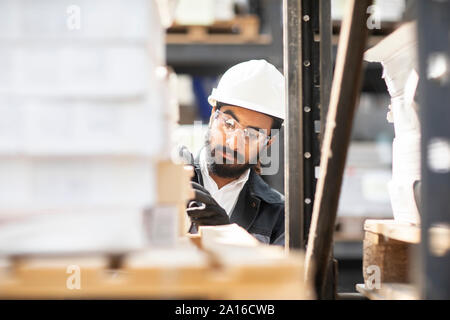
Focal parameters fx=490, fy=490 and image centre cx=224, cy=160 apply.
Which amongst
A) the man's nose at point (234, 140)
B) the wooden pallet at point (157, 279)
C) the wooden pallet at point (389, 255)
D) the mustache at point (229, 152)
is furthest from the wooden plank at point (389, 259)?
the mustache at point (229, 152)

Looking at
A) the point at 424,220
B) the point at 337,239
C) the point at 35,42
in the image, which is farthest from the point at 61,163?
the point at 337,239

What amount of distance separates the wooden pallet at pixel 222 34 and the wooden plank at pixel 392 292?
2.97m

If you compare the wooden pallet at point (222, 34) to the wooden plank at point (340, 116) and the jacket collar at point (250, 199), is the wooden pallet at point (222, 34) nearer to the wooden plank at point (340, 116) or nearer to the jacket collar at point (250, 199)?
the jacket collar at point (250, 199)

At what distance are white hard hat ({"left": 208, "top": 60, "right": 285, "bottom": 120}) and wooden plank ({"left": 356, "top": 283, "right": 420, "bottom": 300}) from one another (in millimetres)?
1834

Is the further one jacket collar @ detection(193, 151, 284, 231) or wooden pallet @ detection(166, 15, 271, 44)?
wooden pallet @ detection(166, 15, 271, 44)

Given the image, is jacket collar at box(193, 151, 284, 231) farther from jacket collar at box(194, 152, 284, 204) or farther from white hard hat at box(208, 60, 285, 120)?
white hard hat at box(208, 60, 285, 120)

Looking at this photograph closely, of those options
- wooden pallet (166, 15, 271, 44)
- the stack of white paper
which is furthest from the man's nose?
the stack of white paper

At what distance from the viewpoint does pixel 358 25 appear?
4.87ft

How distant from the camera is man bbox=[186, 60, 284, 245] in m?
3.58

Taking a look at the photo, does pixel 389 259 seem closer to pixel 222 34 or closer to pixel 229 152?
pixel 229 152

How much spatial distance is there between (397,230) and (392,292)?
0.23 m

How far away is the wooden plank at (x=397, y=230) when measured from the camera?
5.52 feet

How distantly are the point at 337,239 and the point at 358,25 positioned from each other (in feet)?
12.9

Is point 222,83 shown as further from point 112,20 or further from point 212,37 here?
point 112,20
